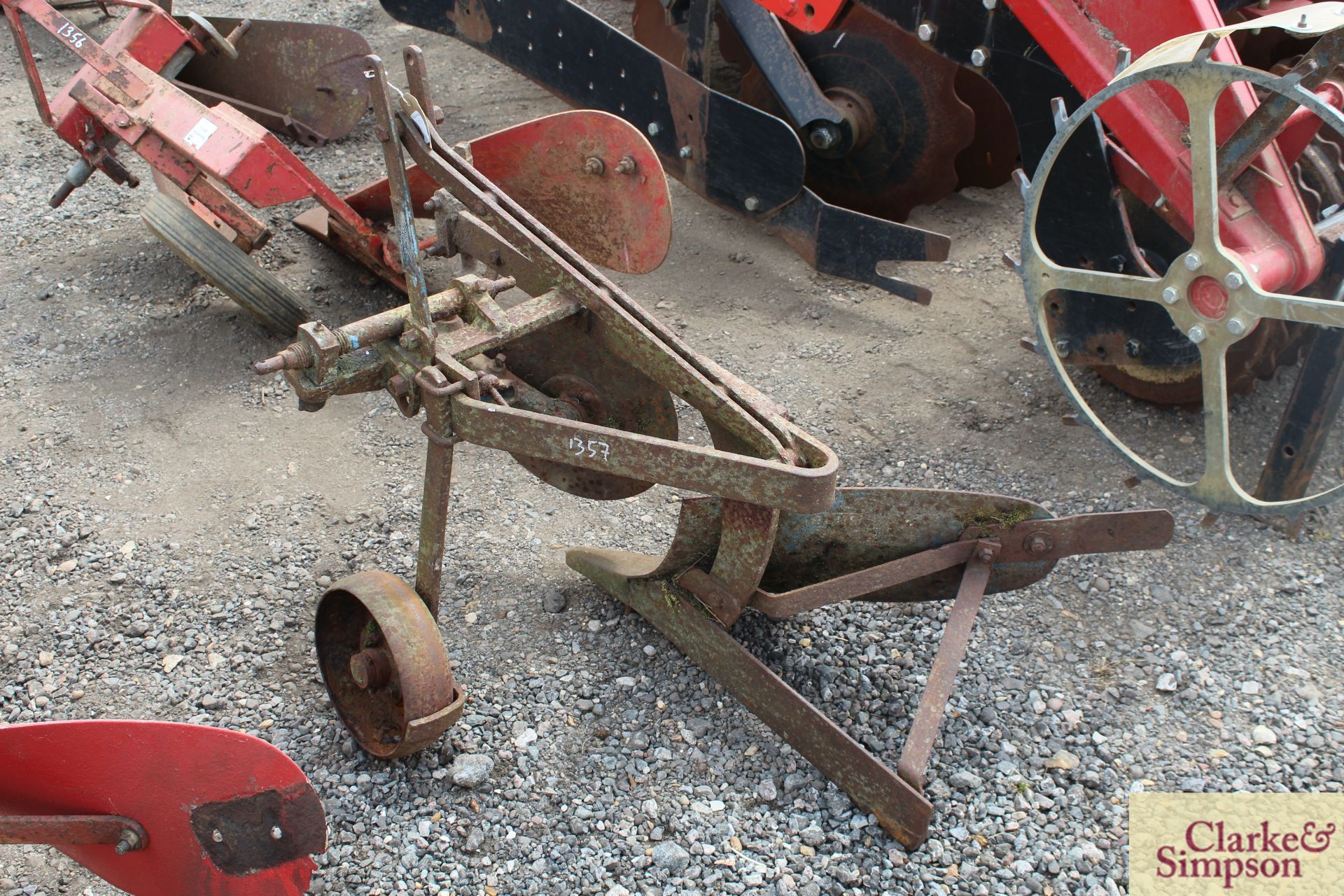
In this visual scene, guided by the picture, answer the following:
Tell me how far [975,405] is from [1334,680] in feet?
4.32

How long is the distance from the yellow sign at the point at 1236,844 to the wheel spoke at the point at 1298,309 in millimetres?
1012

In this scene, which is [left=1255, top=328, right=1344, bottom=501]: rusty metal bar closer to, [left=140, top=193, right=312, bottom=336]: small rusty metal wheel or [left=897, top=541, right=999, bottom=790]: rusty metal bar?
[left=897, top=541, right=999, bottom=790]: rusty metal bar

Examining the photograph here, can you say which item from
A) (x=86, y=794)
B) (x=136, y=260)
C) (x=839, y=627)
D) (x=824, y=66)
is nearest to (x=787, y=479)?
(x=839, y=627)

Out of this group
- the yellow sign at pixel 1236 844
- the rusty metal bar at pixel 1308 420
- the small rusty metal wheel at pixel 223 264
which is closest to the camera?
the yellow sign at pixel 1236 844

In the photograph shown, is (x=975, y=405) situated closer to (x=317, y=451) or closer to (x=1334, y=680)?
(x=1334, y=680)

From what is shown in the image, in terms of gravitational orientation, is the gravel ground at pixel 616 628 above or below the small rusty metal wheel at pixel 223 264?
below

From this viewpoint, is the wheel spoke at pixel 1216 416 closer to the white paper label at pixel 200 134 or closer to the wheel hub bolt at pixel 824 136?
the wheel hub bolt at pixel 824 136

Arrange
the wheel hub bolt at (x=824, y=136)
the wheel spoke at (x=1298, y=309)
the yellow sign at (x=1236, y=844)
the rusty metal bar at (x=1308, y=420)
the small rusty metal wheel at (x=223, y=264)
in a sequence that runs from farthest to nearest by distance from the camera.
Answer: the wheel hub bolt at (x=824, y=136) → the small rusty metal wheel at (x=223, y=264) → the rusty metal bar at (x=1308, y=420) → the wheel spoke at (x=1298, y=309) → the yellow sign at (x=1236, y=844)

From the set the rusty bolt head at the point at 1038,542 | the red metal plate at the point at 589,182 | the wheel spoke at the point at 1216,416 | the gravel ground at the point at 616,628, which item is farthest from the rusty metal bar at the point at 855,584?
the red metal plate at the point at 589,182

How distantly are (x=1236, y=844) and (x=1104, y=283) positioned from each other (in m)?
1.28

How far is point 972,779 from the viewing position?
2453 mm

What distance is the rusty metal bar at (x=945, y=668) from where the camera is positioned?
231 centimetres

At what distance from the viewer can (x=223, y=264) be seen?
371cm

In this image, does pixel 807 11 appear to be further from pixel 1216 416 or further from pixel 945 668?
pixel 945 668
